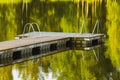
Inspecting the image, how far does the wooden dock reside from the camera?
76.0 ft

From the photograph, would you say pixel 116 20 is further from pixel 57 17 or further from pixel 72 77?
pixel 72 77

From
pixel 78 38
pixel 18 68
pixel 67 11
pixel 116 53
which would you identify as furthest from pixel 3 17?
pixel 18 68

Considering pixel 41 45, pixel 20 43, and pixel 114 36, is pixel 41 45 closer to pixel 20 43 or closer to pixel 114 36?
pixel 20 43

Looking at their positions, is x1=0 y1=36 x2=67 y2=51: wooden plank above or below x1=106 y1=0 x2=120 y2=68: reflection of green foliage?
above

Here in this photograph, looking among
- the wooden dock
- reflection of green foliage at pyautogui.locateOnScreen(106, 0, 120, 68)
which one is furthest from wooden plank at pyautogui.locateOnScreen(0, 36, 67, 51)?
reflection of green foliage at pyautogui.locateOnScreen(106, 0, 120, 68)

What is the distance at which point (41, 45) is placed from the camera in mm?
26109

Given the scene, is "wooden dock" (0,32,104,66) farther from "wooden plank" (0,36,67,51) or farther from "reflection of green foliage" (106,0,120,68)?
"reflection of green foliage" (106,0,120,68)

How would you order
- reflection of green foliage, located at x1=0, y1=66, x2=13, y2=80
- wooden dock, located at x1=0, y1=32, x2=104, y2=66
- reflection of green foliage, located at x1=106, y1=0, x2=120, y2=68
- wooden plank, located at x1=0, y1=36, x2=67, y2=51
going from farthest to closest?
1. reflection of green foliage, located at x1=106, y1=0, x2=120, y2=68
2. wooden plank, located at x1=0, y1=36, x2=67, y2=51
3. wooden dock, located at x1=0, y1=32, x2=104, y2=66
4. reflection of green foliage, located at x1=0, y1=66, x2=13, y2=80

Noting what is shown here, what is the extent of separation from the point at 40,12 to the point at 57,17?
5.33 metres

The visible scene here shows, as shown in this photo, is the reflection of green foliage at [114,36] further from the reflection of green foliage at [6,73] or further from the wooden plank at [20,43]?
the reflection of green foliage at [6,73]

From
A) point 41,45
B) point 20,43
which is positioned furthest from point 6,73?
point 41,45

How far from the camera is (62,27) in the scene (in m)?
43.2

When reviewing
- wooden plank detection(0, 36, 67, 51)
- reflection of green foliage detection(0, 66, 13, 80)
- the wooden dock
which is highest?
wooden plank detection(0, 36, 67, 51)

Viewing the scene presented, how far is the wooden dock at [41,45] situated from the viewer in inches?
912
